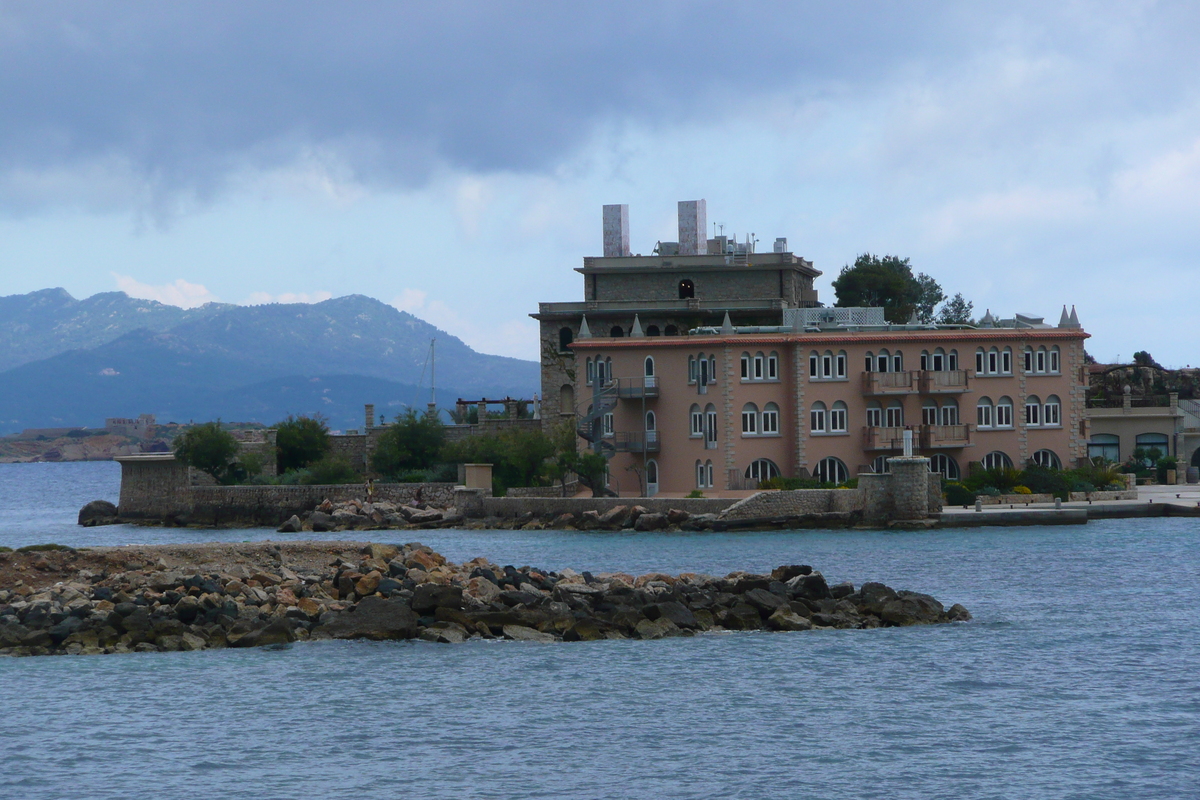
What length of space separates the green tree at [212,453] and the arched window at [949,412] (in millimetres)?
33574

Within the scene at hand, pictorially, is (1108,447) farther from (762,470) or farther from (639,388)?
(639,388)

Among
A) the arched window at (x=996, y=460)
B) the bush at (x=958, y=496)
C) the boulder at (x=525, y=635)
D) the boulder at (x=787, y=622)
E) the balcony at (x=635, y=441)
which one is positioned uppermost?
the balcony at (x=635, y=441)

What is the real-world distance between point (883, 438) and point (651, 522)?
10887 mm

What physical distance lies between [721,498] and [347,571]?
25.1 meters

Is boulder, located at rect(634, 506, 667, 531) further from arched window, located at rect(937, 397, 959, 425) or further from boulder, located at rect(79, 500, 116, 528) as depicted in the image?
boulder, located at rect(79, 500, 116, 528)

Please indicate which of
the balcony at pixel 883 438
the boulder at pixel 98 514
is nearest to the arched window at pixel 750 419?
the balcony at pixel 883 438

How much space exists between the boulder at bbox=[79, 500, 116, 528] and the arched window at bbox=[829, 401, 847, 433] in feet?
119

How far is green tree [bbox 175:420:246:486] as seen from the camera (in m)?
72.5

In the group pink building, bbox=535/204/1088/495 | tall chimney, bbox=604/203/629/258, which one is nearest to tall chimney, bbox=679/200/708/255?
tall chimney, bbox=604/203/629/258

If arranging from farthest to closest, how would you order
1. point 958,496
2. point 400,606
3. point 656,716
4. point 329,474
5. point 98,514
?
1. point 98,514
2. point 329,474
3. point 958,496
4. point 400,606
5. point 656,716

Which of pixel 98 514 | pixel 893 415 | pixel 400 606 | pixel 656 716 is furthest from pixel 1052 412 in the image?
pixel 98 514

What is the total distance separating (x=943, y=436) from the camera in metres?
60.8

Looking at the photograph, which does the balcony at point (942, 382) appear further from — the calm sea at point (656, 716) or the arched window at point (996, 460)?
the calm sea at point (656, 716)

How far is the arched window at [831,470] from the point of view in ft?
198
